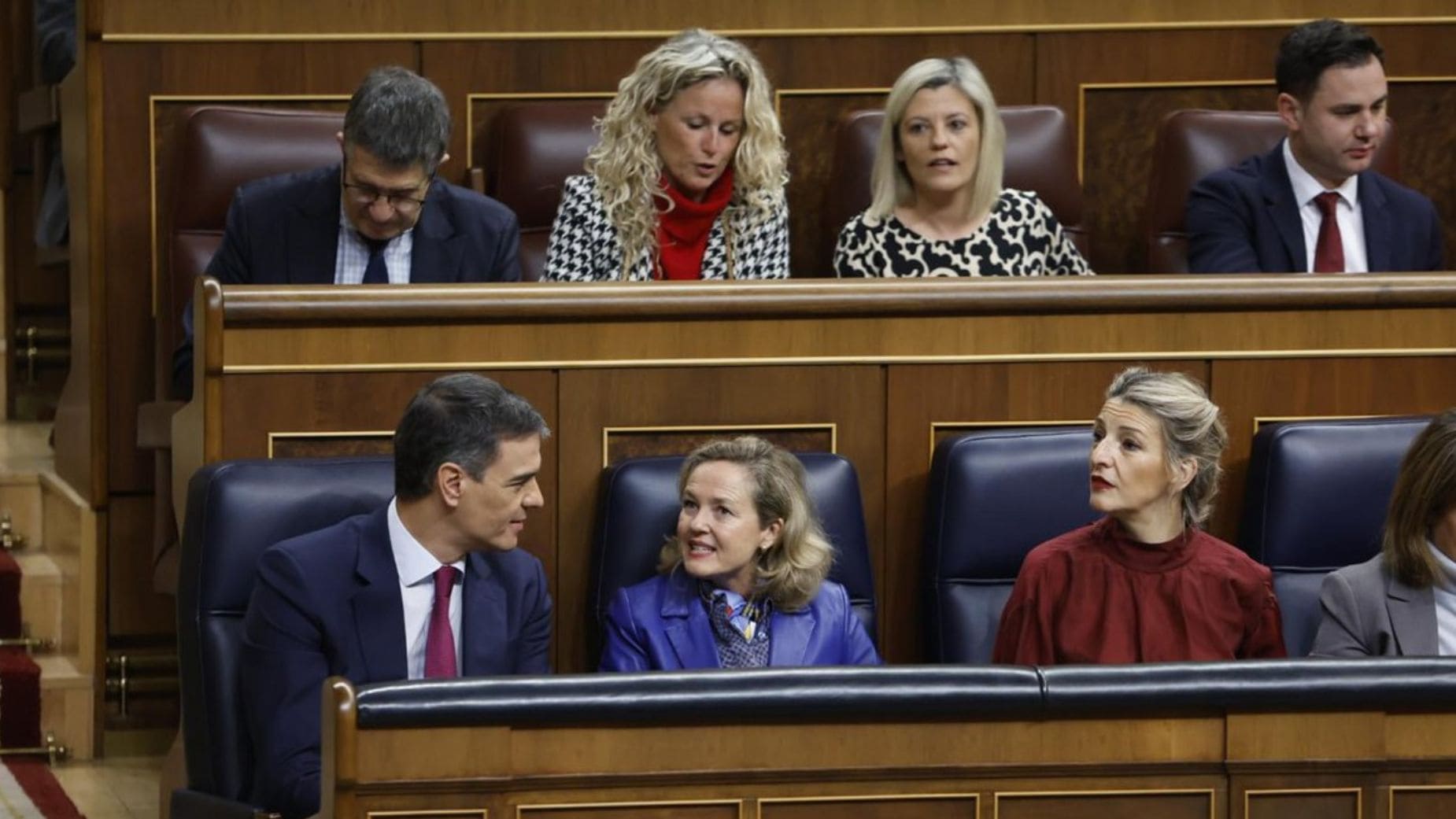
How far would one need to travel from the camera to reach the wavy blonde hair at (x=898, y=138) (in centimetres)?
214

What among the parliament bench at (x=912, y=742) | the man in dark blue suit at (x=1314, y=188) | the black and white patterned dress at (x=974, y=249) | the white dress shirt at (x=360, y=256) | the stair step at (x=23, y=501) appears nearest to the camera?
the parliament bench at (x=912, y=742)

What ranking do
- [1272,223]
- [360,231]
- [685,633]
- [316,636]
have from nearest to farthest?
[316,636], [685,633], [360,231], [1272,223]

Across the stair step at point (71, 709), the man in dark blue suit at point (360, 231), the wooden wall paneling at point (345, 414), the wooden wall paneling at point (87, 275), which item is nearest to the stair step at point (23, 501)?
the wooden wall paneling at point (87, 275)

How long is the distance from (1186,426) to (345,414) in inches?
24.1

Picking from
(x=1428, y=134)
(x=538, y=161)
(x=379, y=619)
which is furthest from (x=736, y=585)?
(x=1428, y=134)

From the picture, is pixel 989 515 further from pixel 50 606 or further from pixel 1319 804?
pixel 50 606

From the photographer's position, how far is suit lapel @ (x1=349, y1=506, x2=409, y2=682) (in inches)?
62.2

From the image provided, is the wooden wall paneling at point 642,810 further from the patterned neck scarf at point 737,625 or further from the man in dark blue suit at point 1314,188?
the man in dark blue suit at point 1314,188

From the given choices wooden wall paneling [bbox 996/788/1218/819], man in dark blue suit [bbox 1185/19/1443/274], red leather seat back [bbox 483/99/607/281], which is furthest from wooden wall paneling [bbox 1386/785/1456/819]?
red leather seat back [bbox 483/99/607/281]

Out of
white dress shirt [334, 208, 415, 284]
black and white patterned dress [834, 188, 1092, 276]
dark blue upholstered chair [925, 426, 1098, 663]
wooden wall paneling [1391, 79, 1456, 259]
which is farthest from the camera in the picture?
wooden wall paneling [1391, 79, 1456, 259]

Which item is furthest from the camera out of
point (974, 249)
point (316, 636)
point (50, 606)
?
point (50, 606)

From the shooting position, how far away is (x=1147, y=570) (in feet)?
5.72

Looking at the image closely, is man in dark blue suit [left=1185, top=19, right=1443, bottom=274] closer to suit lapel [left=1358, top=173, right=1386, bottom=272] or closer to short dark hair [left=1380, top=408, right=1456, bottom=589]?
suit lapel [left=1358, top=173, right=1386, bottom=272]

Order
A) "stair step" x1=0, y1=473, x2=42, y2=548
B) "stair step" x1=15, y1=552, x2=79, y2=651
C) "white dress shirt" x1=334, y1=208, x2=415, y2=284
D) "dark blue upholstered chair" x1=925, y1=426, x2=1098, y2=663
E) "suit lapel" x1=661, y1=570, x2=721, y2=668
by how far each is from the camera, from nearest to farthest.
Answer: "suit lapel" x1=661, y1=570, x2=721, y2=668 → "dark blue upholstered chair" x1=925, y1=426, x2=1098, y2=663 → "white dress shirt" x1=334, y1=208, x2=415, y2=284 → "stair step" x1=15, y1=552, x2=79, y2=651 → "stair step" x1=0, y1=473, x2=42, y2=548
